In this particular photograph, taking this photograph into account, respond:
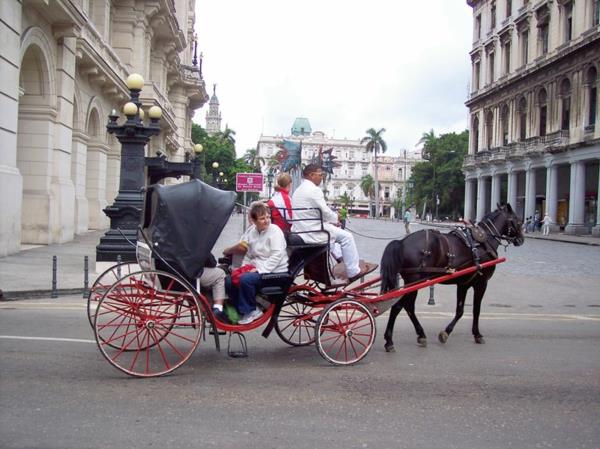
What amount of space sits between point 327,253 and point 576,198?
39782mm

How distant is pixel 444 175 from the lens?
274ft

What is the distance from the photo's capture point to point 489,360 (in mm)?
7180

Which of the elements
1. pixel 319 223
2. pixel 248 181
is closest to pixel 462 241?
pixel 319 223

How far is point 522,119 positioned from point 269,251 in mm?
50446

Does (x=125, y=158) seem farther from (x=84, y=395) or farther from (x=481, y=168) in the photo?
(x=481, y=168)

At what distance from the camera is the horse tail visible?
7555mm

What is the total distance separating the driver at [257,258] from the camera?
652 centimetres

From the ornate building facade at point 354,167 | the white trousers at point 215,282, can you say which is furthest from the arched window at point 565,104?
the ornate building facade at point 354,167

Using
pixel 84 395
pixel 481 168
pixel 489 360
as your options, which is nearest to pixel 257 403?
pixel 84 395

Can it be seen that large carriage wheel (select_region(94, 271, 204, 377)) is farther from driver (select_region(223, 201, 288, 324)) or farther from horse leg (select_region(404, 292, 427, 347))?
horse leg (select_region(404, 292, 427, 347))

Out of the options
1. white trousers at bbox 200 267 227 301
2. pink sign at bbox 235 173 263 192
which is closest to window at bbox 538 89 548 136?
pink sign at bbox 235 173 263 192

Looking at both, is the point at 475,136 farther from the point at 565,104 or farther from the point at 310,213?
the point at 310,213

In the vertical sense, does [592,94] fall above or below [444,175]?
above

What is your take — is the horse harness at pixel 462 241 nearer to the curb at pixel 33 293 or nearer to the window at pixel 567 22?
the curb at pixel 33 293
